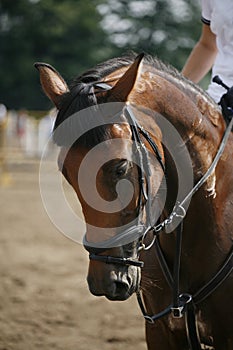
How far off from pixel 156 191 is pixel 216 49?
1404mm

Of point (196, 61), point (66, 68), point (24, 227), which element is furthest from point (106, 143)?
point (66, 68)

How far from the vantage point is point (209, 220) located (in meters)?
3.06

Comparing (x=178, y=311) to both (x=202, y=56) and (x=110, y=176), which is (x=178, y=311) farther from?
(x=202, y=56)

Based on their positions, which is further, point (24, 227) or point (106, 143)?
point (24, 227)

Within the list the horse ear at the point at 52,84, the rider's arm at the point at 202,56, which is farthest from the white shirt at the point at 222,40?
the horse ear at the point at 52,84

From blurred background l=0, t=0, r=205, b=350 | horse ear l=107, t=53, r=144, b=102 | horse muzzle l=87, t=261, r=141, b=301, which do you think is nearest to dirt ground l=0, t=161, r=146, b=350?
blurred background l=0, t=0, r=205, b=350

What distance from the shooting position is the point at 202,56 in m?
3.83

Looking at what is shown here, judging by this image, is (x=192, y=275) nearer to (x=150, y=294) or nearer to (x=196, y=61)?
(x=150, y=294)

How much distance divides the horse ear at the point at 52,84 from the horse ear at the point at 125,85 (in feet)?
0.74

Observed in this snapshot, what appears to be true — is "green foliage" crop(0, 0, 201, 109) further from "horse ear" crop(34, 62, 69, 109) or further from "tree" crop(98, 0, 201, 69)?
"horse ear" crop(34, 62, 69, 109)

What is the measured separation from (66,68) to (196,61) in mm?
37796

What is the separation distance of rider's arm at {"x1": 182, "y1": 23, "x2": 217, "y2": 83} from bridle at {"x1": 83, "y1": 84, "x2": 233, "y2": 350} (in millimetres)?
816

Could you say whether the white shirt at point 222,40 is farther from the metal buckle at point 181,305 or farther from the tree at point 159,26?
the tree at point 159,26

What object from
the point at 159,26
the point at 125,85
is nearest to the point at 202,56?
the point at 125,85
